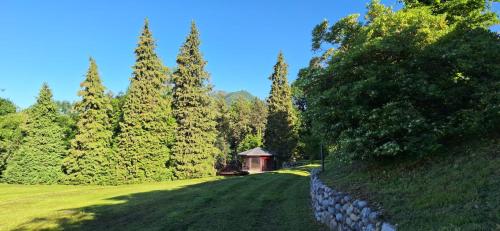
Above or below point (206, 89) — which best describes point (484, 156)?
below

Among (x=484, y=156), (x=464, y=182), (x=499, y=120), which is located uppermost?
(x=499, y=120)

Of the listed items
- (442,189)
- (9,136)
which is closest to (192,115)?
(9,136)

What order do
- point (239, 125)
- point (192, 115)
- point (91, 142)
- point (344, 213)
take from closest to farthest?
point (344, 213) → point (91, 142) → point (192, 115) → point (239, 125)

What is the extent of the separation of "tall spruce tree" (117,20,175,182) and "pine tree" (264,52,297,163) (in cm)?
1431

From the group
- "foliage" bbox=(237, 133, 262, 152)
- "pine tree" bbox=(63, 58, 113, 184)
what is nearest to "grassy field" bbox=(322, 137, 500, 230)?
"pine tree" bbox=(63, 58, 113, 184)

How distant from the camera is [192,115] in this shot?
33.3 meters

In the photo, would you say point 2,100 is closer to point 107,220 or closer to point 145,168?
point 145,168

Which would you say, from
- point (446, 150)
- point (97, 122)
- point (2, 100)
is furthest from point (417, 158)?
point (2, 100)

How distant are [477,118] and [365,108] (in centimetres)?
235

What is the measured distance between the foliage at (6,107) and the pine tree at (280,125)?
29.1m

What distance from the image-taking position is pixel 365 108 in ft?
28.8

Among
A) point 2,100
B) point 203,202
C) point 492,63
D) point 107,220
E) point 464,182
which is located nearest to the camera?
point 464,182

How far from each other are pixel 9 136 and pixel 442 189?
38569mm

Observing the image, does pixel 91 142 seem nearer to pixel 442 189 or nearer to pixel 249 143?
pixel 249 143
